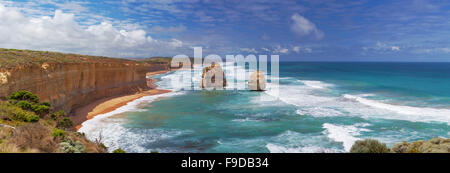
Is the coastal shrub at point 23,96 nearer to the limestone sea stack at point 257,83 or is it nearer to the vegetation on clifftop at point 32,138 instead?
the vegetation on clifftop at point 32,138

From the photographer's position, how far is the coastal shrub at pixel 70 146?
8.64 metres

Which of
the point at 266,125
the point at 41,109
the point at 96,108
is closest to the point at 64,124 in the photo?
the point at 41,109

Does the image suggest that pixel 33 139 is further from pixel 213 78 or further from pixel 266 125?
pixel 213 78

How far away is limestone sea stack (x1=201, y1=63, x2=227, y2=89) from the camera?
45688 mm

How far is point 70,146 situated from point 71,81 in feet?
61.6

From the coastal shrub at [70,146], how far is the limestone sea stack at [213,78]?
118 ft

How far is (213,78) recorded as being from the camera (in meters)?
46.1

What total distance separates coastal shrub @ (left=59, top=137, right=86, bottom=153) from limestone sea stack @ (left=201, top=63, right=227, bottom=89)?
35.9 meters
